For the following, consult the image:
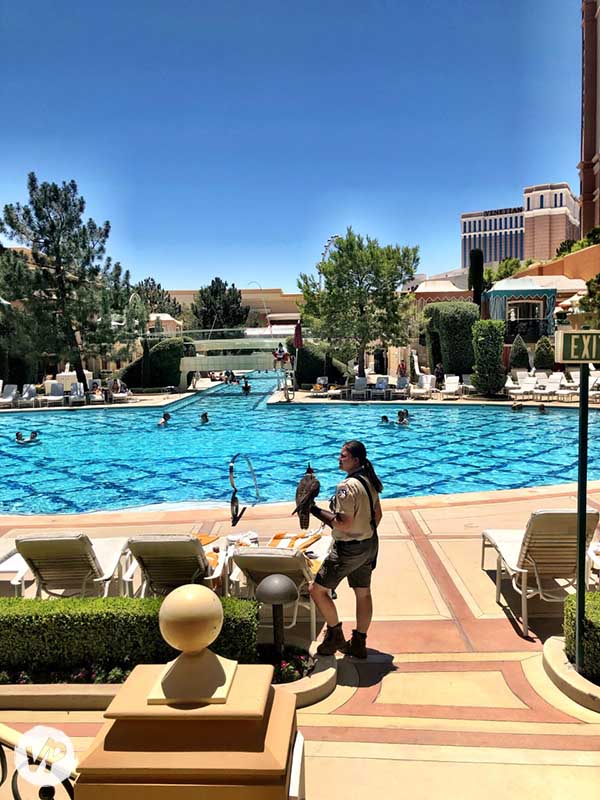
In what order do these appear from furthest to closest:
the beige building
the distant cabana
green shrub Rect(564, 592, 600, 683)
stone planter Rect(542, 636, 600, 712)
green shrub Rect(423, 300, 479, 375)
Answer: the beige building < the distant cabana < green shrub Rect(423, 300, 479, 375) < green shrub Rect(564, 592, 600, 683) < stone planter Rect(542, 636, 600, 712)

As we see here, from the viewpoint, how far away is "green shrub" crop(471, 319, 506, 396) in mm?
23216

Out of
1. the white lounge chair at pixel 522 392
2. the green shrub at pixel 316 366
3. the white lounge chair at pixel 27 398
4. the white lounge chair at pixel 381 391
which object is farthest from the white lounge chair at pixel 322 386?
the white lounge chair at pixel 27 398

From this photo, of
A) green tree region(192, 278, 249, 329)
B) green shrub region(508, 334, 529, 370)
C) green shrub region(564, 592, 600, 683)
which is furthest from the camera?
green tree region(192, 278, 249, 329)

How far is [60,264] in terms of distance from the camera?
2877 cm

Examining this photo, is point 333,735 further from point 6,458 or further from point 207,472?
point 6,458

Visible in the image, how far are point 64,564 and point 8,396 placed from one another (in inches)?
895

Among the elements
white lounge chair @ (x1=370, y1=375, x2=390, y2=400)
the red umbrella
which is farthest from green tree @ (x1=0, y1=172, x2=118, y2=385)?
white lounge chair @ (x1=370, y1=375, x2=390, y2=400)

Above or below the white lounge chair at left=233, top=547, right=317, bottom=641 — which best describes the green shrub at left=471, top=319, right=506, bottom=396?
above

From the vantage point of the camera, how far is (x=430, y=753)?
331 centimetres

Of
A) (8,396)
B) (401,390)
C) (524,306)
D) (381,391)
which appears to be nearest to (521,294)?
(524,306)

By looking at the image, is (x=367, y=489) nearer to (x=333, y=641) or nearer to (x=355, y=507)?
(x=355, y=507)

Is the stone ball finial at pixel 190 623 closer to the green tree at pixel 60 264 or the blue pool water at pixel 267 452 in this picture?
the blue pool water at pixel 267 452

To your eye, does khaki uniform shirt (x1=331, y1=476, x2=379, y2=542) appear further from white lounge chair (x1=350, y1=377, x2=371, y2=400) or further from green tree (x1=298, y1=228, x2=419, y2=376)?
green tree (x1=298, y1=228, x2=419, y2=376)

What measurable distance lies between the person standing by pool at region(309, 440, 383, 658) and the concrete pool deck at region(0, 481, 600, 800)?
231mm
